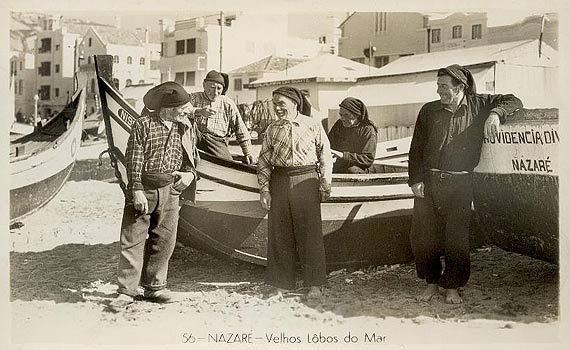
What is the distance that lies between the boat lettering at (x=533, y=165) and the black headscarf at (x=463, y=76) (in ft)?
1.26

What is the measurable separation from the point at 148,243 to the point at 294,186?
2.35ft

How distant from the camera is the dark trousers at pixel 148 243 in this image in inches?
111

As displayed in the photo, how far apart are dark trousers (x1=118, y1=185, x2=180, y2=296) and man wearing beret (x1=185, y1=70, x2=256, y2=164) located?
29 cm

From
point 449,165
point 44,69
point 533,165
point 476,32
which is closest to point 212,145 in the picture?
point 44,69

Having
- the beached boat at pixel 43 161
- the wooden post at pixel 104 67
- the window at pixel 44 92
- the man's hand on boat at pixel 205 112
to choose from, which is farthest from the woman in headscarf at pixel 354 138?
the window at pixel 44 92

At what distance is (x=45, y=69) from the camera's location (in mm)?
2957

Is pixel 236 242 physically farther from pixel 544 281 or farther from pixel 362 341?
pixel 544 281

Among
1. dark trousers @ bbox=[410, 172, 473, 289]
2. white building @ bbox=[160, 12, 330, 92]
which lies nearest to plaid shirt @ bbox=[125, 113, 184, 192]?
white building @ bbox=[160, 12, 330, 92]

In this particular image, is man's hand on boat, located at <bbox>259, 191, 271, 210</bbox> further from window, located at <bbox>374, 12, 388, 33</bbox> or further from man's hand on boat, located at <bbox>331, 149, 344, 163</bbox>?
window, located at <bbox>374, 12, 388, 33</bbox>

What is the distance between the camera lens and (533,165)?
2.90 metres

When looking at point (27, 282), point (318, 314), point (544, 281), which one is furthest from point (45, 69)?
point (544, 281)

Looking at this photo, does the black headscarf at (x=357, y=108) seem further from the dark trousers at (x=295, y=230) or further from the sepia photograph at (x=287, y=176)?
the dark trousers at (x=295, y=230)

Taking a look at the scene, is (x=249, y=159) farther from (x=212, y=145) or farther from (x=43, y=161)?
(x=43, y=161)

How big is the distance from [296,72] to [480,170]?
97 cm
